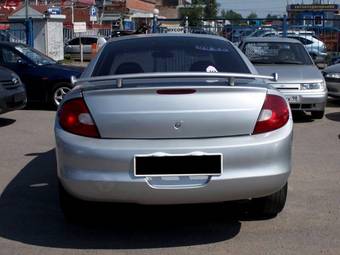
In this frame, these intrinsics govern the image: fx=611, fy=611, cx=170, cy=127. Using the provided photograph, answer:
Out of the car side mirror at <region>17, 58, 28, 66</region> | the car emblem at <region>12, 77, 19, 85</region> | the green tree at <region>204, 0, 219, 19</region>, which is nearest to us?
the car emblem at <region>12, 77, 19, 85</region>

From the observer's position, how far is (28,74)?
1283 centimetres

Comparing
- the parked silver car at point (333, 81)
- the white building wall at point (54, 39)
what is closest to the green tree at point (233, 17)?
the white building wall at point (54, 39)

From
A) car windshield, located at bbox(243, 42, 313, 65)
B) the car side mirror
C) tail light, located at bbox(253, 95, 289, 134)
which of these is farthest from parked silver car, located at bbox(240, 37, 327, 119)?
tail light, located at bbox(253, 95, 289, 134)

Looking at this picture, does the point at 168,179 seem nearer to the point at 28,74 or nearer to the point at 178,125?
the point at 178,125

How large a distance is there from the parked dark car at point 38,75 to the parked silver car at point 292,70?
150 inches

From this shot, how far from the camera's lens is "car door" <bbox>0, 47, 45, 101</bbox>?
1283 centimetres

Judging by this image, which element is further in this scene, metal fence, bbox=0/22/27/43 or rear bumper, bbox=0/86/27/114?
metal fence, bbox=0/22/27/43

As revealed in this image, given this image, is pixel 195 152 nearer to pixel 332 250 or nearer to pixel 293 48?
pixel 332 250

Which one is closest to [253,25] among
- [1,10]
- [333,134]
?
[333,134]

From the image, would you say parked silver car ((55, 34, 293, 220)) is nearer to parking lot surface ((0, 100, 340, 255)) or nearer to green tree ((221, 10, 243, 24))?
parking lot surface ((0, 100, 340, 255))

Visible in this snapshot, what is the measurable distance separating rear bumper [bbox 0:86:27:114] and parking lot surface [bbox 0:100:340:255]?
3.52 metres

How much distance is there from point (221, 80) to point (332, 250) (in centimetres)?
149

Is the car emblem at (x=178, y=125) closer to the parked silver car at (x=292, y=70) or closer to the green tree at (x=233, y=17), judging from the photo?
the parked silver car at (x=292, y=70)

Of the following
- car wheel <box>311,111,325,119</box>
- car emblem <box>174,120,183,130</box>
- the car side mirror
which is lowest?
car wheel <box>311,111,325,119</box>
